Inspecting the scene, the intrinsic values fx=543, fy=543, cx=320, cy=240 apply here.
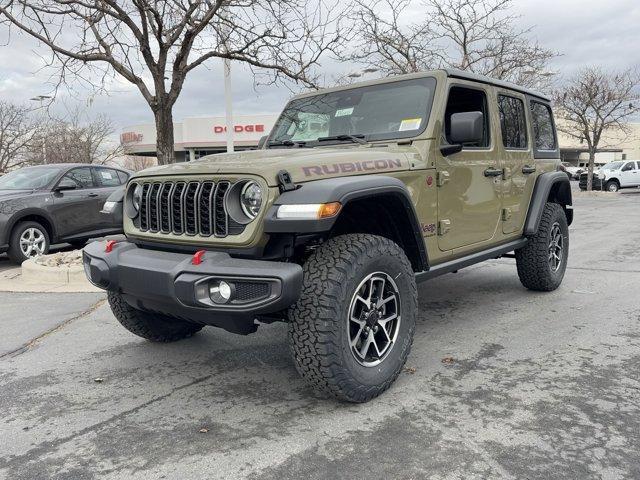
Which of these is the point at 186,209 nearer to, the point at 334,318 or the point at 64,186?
the point at 334,318

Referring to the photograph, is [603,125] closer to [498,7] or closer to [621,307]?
[498,7]

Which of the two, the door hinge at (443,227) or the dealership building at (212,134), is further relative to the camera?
the dealership building at (212,134)

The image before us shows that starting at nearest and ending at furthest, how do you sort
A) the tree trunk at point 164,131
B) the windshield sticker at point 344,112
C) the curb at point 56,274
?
the windshield sticker at point 344,112 → the curb at point 56,274 → the tree trunk at point 164,131

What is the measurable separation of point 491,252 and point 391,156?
155 cm

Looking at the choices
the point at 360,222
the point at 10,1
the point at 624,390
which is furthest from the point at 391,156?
the point at 10,1

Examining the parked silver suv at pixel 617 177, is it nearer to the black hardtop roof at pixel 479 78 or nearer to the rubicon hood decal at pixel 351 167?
the black hardtop roof at pixel 479 78

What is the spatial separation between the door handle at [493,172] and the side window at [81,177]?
6619mm

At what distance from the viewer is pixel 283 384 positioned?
335cm

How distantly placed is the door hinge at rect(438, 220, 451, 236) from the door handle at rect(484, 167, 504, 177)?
69 cm

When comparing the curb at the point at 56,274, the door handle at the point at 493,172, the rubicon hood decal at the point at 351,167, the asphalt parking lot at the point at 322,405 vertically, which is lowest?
the asphalt parking lot at the point at 322,405

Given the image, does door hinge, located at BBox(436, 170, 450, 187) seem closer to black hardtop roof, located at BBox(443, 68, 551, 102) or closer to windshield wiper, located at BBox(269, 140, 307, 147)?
black hardtop roof, located at BBox(443, 68, 551, 102)

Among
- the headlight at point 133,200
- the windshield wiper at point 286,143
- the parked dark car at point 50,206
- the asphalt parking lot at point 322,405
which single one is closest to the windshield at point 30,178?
the parked dark car at point 50,206

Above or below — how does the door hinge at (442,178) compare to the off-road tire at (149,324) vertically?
above

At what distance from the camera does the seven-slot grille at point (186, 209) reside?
9.56ft
